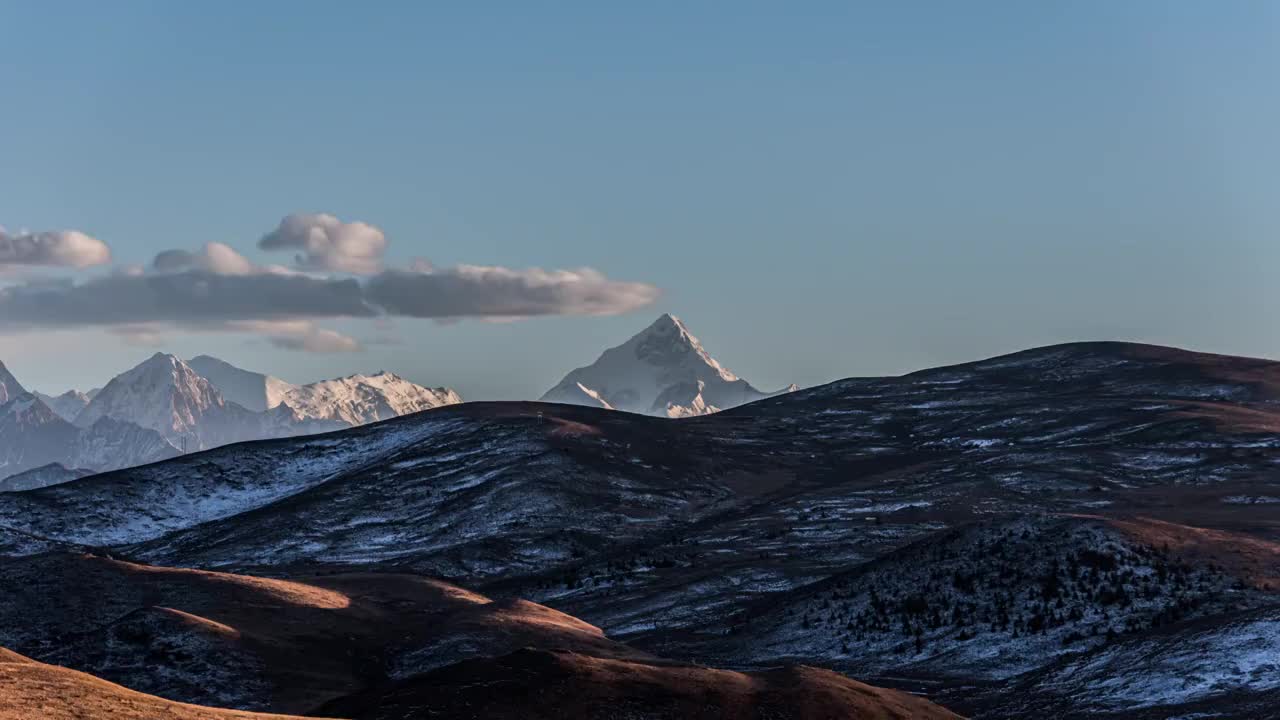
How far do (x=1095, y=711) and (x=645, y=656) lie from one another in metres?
28.1

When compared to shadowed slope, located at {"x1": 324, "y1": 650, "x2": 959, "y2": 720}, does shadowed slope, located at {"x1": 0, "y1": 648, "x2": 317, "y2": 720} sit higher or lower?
higher

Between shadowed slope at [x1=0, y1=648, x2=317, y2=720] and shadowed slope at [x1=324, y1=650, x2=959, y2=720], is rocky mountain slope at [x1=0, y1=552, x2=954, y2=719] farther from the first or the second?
shadowed slope at [x1=0, y1=648, x2=317, y2=720]

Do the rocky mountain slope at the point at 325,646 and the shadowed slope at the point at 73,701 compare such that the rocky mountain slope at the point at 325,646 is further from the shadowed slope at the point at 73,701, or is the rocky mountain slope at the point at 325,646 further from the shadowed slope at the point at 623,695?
the shadowed slope at the point at 73,701

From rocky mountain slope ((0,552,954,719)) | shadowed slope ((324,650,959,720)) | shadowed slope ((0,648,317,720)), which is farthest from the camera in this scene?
rocky mountain slope ((0,552,954,719))

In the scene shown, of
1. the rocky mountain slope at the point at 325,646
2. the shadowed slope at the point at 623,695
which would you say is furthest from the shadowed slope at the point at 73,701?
the rocky mountain slope at the point at 325,646

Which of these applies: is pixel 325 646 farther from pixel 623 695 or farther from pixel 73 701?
pixel 73 701

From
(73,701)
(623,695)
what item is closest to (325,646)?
(623,695)

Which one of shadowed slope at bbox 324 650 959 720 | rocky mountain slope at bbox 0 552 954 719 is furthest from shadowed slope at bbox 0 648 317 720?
rocky mountain slope at bbox 0 552 954 719

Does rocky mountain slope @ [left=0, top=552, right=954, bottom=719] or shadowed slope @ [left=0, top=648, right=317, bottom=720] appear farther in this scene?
rocky mountain slope @ [left=0, top=552, right=954, bottom=719]

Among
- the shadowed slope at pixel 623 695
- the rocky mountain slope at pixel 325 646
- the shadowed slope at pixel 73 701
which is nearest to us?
the shadowed slope at pixel 73 701

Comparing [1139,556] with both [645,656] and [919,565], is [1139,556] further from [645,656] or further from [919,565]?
[645,656]

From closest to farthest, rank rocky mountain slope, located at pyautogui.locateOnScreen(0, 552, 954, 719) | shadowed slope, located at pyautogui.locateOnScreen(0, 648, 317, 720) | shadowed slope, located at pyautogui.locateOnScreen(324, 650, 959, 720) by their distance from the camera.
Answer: shadowed slope, located at pyautogui.locateOnScreen(0, 648, 317, 720)
shadowed slope, located at pyautogui.locateOnScreen(324, 650, 959, 720)
rocky mountain slope, located at pyautogui.locateOnScreen(0, 552, 954, 719)

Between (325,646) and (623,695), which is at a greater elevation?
(623,695)

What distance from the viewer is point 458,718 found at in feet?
223
